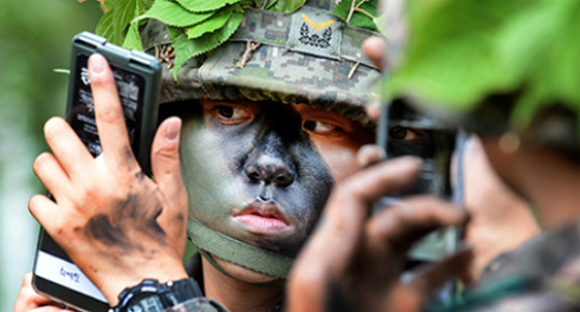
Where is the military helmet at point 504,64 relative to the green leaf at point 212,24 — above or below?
above

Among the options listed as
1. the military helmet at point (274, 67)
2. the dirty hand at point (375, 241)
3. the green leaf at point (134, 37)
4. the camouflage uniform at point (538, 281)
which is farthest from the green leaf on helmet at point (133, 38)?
the camouflage uniform at point (538, 281)

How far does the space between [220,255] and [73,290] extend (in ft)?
1.37

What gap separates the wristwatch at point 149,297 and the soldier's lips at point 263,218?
416 millimetres

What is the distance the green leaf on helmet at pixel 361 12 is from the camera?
5.49ft

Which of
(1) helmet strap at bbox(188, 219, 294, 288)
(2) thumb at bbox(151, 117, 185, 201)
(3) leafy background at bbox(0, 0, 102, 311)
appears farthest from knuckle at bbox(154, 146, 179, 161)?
(3) leafy background at bbox(0, 0, 102, 311)

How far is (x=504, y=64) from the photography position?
607mm

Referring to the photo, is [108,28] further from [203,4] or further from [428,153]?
[428,153]

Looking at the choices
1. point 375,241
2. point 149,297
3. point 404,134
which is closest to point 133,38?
point 149,297

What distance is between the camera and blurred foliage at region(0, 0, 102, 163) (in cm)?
541

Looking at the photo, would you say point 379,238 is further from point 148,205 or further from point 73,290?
point 73,290

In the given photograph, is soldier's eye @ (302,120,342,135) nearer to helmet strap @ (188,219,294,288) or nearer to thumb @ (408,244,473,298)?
helmet strap @ (188,219,294,288)

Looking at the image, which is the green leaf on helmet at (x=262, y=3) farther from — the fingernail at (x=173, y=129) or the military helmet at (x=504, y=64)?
the military helmet at (x=504, y=64)

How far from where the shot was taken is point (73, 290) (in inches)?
51.6

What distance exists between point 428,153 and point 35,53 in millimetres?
5365
